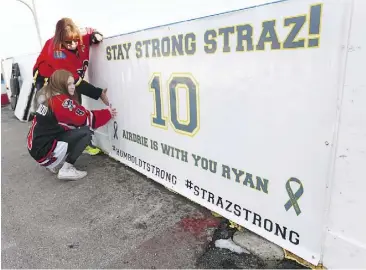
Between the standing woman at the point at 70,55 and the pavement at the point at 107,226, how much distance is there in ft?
3.65

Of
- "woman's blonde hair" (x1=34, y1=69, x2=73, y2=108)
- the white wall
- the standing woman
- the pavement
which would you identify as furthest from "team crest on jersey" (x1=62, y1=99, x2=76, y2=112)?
the white wall

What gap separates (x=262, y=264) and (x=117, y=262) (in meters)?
0.99

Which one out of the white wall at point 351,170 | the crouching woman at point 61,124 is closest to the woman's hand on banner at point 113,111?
the crouching woman at point 61,124

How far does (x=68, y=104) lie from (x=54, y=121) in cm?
30

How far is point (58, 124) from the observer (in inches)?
131

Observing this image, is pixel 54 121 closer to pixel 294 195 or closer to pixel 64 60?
pixel 64 60

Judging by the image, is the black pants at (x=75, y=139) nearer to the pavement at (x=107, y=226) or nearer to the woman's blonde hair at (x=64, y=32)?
the pavement at (x=107, y=226)

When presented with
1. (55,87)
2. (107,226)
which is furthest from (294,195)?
(55,87)

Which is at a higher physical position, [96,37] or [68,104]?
[96,37]

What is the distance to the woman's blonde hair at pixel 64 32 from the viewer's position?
3.38m

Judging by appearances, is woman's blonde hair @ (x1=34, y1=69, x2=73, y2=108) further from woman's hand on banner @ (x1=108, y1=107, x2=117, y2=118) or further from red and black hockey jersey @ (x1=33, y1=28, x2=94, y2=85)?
woman's hand on banner @ (x1=108, y1=107, x2=117, y2=118)

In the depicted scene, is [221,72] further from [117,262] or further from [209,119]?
[117,262]

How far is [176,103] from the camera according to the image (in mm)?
2568

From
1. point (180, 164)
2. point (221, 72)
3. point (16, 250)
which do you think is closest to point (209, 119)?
point (221, 72)
